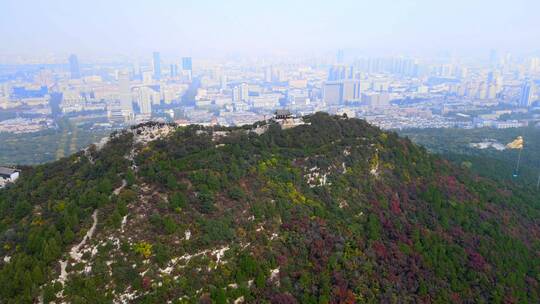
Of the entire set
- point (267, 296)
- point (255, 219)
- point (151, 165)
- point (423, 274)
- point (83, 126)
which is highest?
point (151, 165)

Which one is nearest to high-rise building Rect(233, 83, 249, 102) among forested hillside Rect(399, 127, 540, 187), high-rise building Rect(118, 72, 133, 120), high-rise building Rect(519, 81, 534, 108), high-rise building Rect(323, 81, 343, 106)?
high-rise building Rect(323, 81, 343, 106)

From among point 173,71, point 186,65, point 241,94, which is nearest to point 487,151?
point 241,94

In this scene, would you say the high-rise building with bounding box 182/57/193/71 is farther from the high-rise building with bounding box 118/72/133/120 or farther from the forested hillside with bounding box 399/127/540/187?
the forested hillside with bounding box 399/127/540/187

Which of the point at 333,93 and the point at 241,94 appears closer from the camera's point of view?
the point at 333,93

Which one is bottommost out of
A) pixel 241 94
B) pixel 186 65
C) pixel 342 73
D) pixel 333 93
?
pixel 241 94

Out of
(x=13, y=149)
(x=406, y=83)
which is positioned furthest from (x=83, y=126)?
(x=406, y=83)

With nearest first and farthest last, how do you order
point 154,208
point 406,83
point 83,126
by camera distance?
point 154,208 < point 83,126 < point 406,83

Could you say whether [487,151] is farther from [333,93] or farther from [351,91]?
[351,91]

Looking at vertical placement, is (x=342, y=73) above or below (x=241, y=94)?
above

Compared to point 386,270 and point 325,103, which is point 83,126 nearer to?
point 325,103
